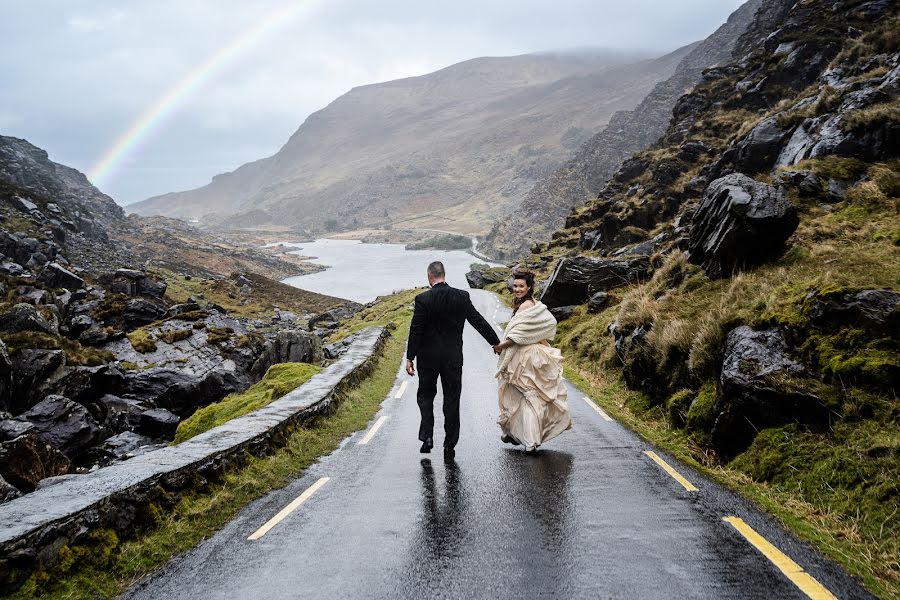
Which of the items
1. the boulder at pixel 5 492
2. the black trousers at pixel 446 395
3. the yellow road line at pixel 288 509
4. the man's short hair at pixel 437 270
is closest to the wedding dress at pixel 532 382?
the black trousers at pixel 446 395

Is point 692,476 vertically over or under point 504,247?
under

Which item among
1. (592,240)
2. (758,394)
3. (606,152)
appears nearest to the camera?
(758,394)

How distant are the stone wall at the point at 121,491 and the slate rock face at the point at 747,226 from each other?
343 inches

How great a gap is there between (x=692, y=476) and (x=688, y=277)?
23.7 feet

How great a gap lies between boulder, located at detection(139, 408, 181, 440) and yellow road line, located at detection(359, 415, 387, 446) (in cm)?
635

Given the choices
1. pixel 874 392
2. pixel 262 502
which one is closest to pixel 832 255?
pixel 874 392

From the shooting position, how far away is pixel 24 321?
18234 millimetres

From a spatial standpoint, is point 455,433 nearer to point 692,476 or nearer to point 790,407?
point 692,476

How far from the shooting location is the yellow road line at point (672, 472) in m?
6.03

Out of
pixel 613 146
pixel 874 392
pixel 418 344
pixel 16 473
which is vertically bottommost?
pixel 16 473

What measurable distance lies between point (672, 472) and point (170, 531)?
5498mm

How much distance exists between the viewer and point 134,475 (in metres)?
5.37

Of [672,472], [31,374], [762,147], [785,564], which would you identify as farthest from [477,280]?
[785,564]

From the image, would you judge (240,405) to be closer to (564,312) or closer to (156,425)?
(156,425)
